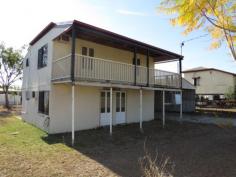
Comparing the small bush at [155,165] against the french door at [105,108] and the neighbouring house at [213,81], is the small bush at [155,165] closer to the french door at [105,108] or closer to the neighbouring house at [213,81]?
the french door at [105,108]

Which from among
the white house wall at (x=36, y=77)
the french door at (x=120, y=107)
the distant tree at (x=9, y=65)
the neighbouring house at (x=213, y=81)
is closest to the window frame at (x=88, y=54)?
the white house wall at (x=36, y=77)

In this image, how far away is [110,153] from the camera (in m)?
7.93

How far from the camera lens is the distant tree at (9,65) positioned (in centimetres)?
3058

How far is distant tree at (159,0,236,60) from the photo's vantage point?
5867mm

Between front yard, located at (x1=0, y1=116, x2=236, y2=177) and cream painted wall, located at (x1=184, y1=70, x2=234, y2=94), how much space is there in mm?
25512

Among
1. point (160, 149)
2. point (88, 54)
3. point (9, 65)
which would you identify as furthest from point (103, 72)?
point (9, 65)

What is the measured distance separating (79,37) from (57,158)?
7907mm

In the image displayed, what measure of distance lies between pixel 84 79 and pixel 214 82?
30.1m

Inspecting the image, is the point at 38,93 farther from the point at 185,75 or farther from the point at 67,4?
the point at 185,75

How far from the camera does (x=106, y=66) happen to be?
11.9m

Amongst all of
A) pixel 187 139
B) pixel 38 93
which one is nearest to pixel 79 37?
pixel 38 93

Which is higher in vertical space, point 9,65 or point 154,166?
point 9,65

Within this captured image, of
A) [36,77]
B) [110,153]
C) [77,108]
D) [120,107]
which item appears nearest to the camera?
[110,153]

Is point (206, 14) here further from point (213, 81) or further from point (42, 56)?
point (213, 81)
